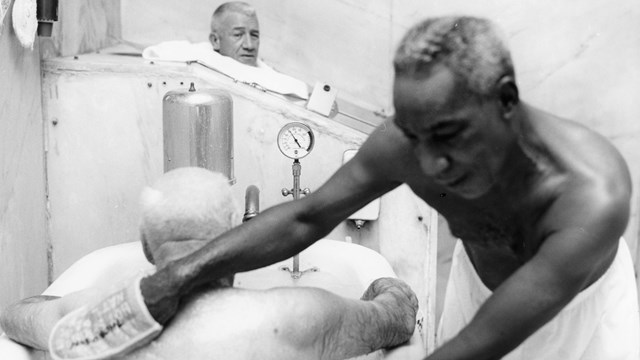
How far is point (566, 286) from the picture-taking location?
115 centimetres

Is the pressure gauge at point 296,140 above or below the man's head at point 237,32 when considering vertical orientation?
below

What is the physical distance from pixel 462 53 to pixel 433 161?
0.16m

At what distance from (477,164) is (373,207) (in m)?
1.54

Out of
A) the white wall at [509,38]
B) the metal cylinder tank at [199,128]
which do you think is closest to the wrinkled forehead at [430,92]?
the metal cylinder tank at [199,128]

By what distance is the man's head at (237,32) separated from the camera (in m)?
3.16

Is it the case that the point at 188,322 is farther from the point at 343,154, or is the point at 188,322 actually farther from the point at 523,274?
the point at 343,154

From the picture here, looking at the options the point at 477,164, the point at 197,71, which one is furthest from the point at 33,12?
the point at 477,164

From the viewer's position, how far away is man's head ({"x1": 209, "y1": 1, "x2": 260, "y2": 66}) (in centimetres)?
316

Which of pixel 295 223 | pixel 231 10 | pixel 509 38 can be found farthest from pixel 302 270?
pixel 509 38

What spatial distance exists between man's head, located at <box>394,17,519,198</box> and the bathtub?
3.80ft

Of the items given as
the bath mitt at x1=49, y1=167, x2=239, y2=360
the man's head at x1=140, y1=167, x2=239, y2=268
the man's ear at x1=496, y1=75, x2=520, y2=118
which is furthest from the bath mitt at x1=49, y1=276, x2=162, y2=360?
the man's ear at x1=496, y1=75, x2=520, y2=118

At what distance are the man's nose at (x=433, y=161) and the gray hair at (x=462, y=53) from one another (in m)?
0.11

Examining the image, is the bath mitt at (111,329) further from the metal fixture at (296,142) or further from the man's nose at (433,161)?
the metal fixture at (296,142)

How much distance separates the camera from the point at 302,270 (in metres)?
2.51
